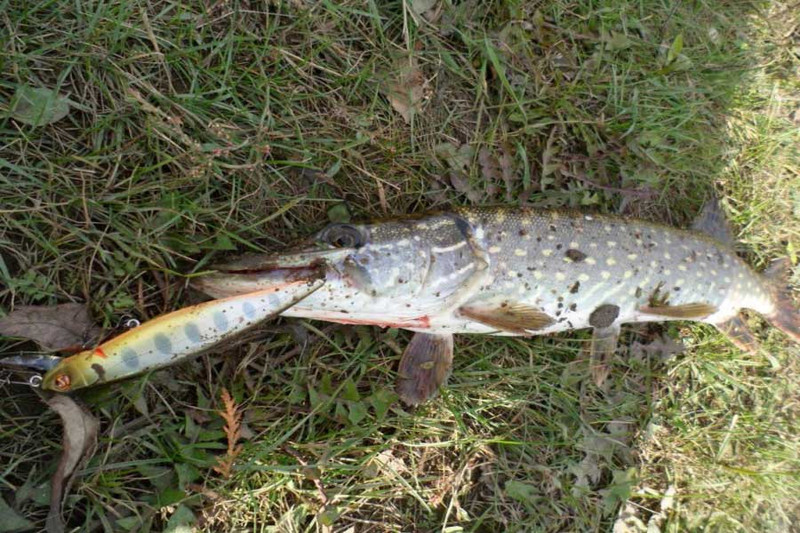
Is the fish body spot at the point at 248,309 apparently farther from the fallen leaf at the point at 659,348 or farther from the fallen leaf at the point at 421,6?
the fallen leaf at the point at 659,348

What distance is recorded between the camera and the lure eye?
5.28ft

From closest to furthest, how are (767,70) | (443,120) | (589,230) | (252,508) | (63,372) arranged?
(63,372) → (252,508) → (589,230) → (443,120) → (767,70)

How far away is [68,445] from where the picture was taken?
172 cm

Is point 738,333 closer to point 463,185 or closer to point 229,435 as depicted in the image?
point 463,185

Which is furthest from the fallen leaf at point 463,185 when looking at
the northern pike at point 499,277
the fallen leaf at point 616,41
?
the fallen leaf at point 616,41

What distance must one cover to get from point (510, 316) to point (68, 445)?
1.57 m

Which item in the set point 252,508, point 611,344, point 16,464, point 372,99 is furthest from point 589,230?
point 16,464

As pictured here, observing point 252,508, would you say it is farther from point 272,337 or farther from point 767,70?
point 767,70

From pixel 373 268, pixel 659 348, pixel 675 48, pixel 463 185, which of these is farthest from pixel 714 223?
pixel 373 268

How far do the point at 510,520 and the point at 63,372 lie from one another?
1.79m

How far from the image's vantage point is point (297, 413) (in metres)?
2.08

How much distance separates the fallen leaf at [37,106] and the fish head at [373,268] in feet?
2.47

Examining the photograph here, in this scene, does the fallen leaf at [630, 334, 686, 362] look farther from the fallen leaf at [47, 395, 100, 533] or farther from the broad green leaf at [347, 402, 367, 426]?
the fallen leaf at [47, 395, 100, 533]

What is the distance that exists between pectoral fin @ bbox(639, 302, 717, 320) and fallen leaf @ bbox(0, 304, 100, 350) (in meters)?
2.18
